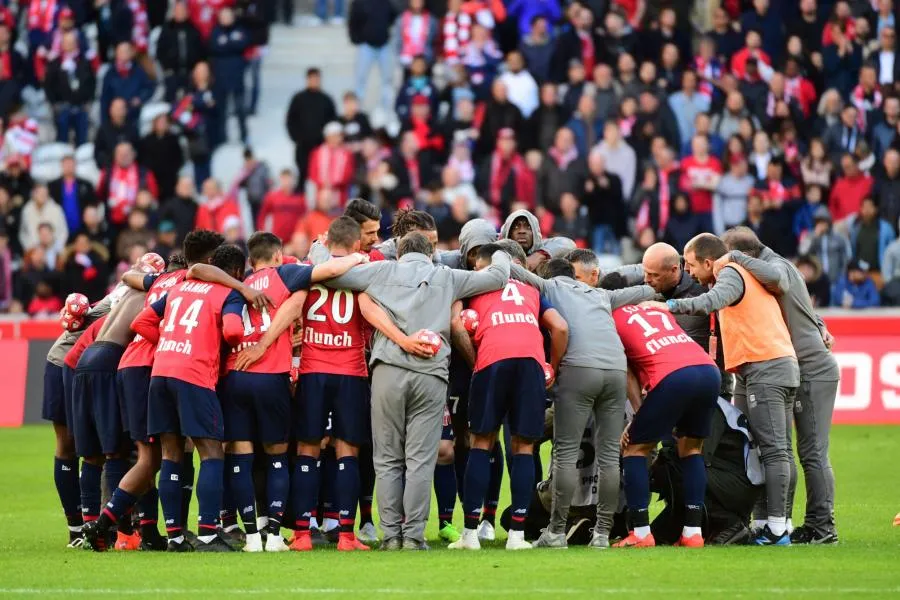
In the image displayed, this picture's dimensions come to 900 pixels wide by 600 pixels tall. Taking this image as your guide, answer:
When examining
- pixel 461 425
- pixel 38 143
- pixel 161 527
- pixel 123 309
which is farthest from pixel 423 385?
pixel 38 143

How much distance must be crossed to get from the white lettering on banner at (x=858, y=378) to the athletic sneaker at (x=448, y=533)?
883 centimetres

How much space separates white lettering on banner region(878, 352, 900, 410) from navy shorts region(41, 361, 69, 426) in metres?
10.9

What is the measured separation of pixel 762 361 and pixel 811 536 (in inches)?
51.4

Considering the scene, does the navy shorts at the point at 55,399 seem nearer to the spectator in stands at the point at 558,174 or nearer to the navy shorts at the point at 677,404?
the navy shorts at the point at 677,404

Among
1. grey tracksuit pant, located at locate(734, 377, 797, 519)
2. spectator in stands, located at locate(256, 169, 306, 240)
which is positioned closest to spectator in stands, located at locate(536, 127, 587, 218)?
spectator in stands, located at locate(256, 169, 306, 240)

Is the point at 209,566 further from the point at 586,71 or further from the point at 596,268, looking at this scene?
the point at 586,71

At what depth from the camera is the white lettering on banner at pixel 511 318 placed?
11.4 metres

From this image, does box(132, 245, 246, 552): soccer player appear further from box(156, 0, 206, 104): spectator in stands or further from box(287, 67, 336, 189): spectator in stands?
box(156, 0, 206, 104): spectator in stands

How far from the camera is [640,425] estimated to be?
11.4 meters

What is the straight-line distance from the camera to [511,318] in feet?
37.6

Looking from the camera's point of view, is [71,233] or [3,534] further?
[71,233]

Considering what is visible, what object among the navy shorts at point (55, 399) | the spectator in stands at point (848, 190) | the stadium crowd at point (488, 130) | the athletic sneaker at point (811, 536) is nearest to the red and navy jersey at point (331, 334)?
the navy shorts at point (55, 399)

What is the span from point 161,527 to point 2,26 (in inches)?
621

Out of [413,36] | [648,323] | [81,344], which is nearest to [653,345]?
[648,323]
